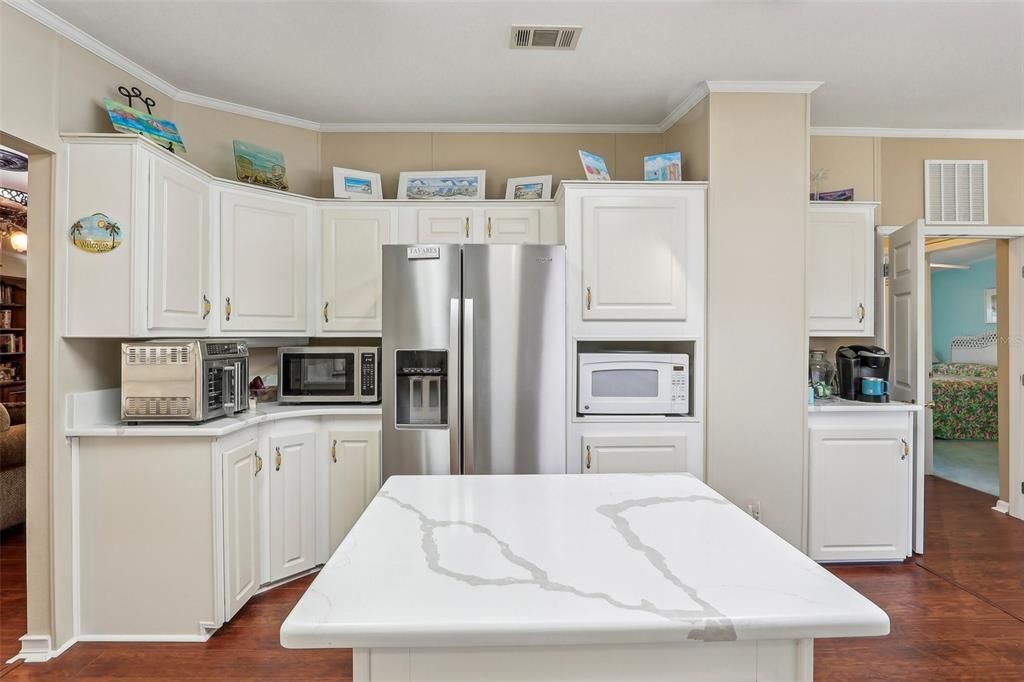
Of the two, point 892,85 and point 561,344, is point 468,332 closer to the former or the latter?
point 561,344

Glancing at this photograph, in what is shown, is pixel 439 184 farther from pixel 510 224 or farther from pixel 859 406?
pixel 859 406

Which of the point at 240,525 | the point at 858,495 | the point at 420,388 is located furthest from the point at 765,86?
the point at 240,525

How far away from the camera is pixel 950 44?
251cm

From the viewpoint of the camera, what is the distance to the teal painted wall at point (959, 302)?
536 centimetres

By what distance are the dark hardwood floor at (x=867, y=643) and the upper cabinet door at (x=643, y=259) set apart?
167 centimetres

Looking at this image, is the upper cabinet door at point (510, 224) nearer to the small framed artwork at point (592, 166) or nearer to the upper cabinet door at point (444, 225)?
the upper cabinet door at point (444, 225)

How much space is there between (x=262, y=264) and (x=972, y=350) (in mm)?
6495

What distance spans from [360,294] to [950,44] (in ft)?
10.3

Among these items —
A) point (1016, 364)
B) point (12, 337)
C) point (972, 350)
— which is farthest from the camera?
point (12, 337)

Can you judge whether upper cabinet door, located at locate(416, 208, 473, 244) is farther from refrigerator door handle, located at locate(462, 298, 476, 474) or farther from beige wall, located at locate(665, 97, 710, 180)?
beige wall, located at locate(665, 97, 710, 180)

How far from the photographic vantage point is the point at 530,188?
134 inches

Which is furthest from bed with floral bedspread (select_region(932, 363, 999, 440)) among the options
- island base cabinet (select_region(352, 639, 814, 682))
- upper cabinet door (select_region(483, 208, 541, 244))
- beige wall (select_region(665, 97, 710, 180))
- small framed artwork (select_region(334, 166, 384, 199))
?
island base cabinet (select_region(352, 639, 814, 682))

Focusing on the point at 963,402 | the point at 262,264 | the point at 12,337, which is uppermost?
the point at 262,264

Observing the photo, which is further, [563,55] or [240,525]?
[563,55]
